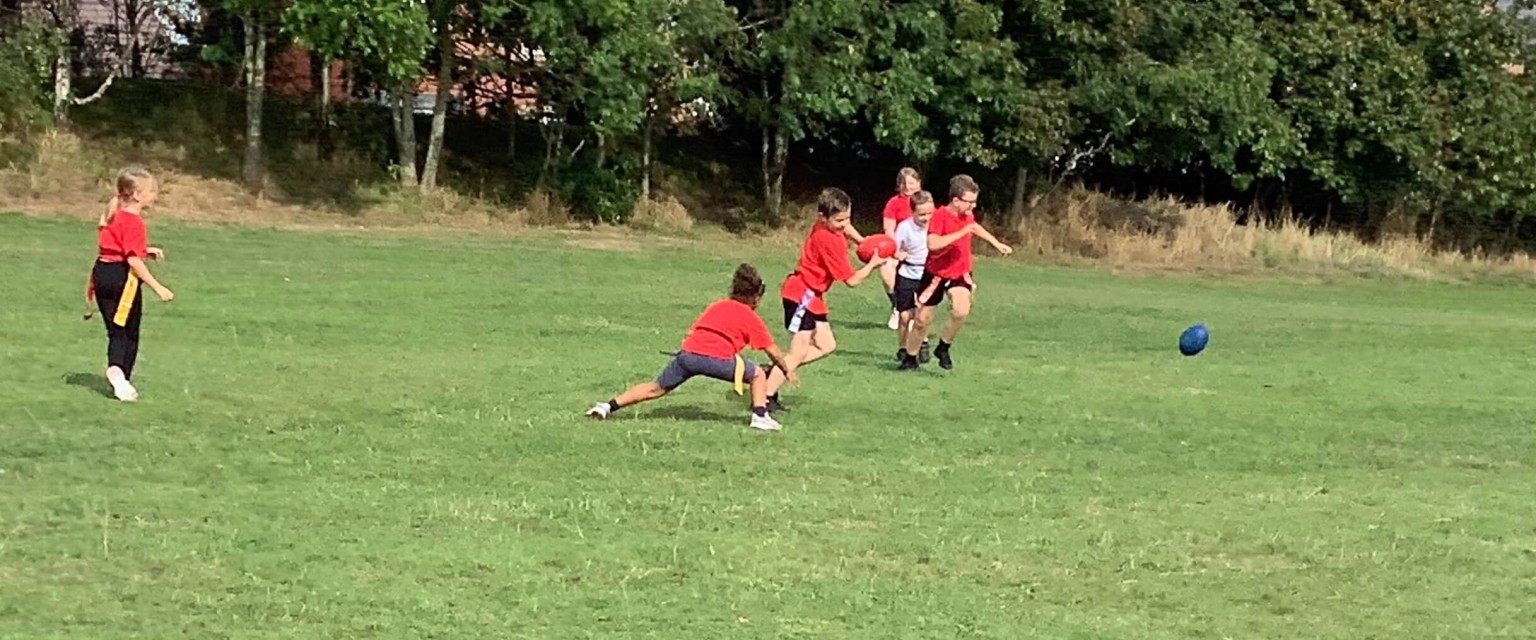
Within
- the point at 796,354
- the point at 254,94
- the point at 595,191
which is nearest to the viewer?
the point at 796,354

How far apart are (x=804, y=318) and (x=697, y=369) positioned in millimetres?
1676

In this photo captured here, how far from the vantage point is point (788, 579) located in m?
6.95

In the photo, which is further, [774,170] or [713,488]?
[774,170]

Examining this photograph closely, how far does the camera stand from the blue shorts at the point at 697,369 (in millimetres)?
10086

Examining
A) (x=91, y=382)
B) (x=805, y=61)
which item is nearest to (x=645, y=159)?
(x=805, y=61)

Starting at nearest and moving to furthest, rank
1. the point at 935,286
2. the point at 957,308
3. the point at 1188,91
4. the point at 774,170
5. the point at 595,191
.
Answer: the point at 957,308
the point at 935,286
the point at 595,191
the point at 1188,91
the point at 774,170

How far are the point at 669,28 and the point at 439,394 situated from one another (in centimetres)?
1964

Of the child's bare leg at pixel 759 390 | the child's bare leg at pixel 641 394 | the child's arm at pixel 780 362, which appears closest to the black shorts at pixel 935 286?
the child's arm at pixel 780 362

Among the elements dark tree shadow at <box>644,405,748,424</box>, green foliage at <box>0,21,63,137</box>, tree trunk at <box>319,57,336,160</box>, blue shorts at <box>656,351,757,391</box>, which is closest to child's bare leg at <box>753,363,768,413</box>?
blue shorts at <box>656,351,757,391</box>

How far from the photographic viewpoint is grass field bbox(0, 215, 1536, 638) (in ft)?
21.4

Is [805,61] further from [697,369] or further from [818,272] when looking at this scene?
[697,369]

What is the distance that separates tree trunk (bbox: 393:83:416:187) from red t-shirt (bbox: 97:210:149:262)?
66.2ft

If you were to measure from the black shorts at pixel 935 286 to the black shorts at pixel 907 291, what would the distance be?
4cm

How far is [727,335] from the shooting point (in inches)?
401
